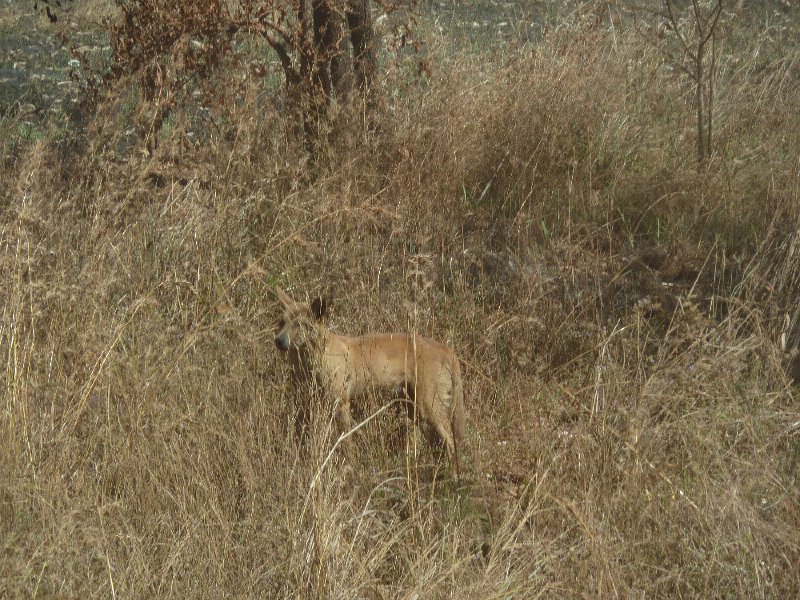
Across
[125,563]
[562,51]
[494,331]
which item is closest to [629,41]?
[562,51]

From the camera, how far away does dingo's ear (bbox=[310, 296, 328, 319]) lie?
478cm

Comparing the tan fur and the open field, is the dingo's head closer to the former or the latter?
the tan fur

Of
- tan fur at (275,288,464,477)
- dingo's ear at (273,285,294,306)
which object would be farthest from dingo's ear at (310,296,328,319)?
dingo's ear at (273,285,294,306)

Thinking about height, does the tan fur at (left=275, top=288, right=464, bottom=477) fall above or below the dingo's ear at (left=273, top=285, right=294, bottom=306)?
below

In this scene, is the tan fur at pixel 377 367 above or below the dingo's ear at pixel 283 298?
below

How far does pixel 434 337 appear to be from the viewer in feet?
17.7

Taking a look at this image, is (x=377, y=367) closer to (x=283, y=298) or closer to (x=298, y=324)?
(x=298, y=324)

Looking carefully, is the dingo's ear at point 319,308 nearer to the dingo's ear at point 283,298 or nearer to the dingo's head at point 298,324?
the dingo's head at point 298,324

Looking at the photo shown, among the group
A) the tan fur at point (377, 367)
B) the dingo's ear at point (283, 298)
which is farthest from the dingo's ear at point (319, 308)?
the dingo's ear at point (283, 298)

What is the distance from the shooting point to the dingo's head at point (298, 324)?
15.7 feet

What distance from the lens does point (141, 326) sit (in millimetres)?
4930

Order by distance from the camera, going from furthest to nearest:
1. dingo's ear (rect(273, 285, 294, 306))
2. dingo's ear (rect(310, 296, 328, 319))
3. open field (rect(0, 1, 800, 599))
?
dingo's ear (rect(273, 285, 294, 306)), dingo's ear (rect(310, 296, 328, 319)), open field (rect(0, 1, 800, 599))

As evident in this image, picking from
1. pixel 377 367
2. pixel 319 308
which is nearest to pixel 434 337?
pixel 377 367

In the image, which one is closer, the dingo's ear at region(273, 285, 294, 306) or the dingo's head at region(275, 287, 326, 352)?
the dingo's head at region(275, 287, 326, 352)
